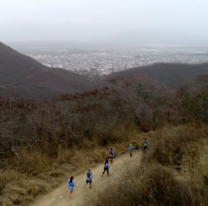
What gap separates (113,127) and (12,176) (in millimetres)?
5318

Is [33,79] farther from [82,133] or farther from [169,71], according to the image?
[169,71]

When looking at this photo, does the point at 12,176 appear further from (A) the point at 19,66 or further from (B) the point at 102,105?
(A) the point at 19,66

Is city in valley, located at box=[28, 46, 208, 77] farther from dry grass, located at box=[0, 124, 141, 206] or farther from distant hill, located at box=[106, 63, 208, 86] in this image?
dry grass, located at box=[0, 124, 141, 206]

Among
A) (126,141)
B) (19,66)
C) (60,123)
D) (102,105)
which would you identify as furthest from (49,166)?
(19,66)

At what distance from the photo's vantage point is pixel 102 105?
44.8ft

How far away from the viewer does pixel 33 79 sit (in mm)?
31578

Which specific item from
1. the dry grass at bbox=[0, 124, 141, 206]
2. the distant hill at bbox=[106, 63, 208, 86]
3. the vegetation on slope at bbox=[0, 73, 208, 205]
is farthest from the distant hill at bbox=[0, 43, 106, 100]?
the dry grass at bbox=[0, 124, 141, 206]

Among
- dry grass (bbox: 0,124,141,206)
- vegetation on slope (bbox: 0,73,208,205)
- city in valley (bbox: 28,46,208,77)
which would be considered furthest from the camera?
city in valley (bbox: 28,46,208,77)

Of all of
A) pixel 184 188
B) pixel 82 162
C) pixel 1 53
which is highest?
pixel 1 53

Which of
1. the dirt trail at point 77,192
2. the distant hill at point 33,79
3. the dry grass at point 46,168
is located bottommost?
the dirt trail at point 77,192

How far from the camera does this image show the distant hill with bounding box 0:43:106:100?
86.8ft

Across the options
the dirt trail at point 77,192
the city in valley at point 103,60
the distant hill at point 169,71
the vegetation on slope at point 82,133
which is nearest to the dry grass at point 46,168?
the vegetation on slope at point 82,133

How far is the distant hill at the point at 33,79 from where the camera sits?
86.8 ft

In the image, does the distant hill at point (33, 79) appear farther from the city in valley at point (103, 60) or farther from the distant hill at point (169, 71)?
the distant hill at point (169, 71)
